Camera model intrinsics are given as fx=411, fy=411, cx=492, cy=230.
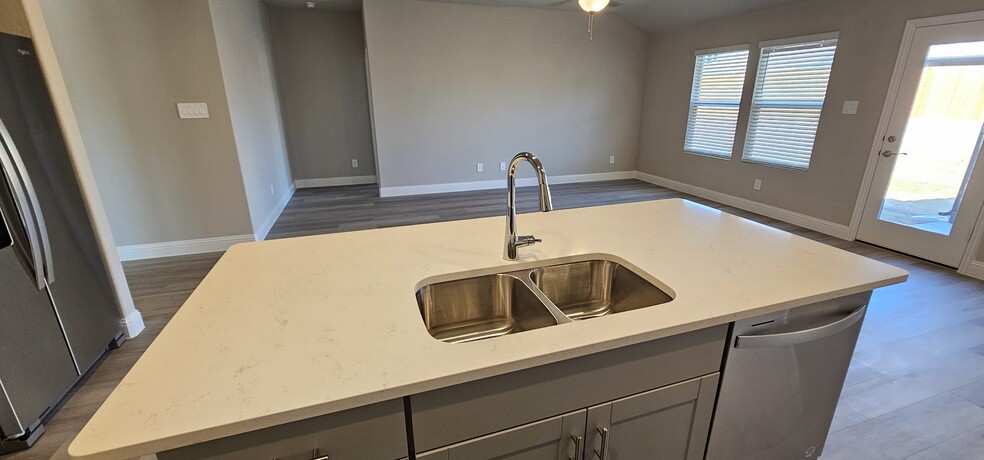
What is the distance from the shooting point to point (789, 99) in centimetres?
450

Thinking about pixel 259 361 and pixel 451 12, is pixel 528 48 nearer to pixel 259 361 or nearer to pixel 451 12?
pixel 451 12

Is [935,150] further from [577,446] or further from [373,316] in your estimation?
[373,316]

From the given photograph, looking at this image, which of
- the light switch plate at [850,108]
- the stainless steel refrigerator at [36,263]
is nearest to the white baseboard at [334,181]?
the stainless steel refrigerator at [36,263]

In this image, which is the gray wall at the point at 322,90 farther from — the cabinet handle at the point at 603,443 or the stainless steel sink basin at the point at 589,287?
the cabinet handle at the point at 603,443

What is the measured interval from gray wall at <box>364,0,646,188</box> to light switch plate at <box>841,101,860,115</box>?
121 inches

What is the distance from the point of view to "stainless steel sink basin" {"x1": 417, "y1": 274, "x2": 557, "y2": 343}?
1.27 m

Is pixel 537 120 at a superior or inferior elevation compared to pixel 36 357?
superior

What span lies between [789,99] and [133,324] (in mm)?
6141

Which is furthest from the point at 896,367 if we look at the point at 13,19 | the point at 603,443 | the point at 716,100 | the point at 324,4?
the point at 324,4

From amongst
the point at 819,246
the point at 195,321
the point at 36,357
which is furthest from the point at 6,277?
the point at 819,246

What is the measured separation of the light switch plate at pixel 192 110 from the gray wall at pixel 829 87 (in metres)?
5.75

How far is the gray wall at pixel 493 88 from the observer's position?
17.8 ft

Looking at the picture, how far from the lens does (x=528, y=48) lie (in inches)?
233

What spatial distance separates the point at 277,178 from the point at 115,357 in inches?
131
